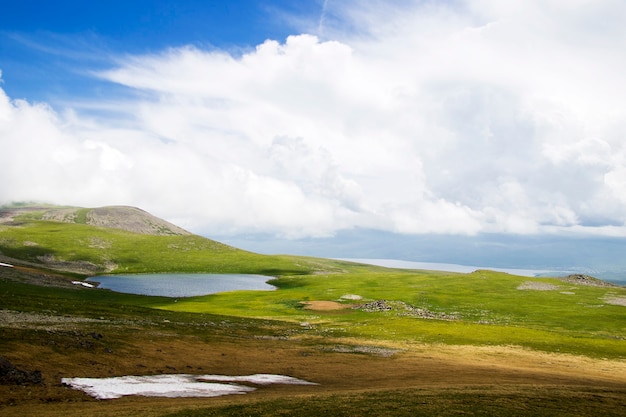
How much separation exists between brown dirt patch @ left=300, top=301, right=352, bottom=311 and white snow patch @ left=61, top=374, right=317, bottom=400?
75.7m

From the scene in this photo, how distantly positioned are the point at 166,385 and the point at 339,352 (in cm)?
2852

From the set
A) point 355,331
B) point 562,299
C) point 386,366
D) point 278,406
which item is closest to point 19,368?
point 278,406

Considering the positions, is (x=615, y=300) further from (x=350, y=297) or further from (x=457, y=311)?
(x=350, y=297)

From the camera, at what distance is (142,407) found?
27922 mm

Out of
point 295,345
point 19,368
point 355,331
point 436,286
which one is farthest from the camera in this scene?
point 436,286

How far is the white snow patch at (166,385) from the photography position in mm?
33000

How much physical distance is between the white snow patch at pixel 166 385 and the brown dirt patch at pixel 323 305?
75.7 metres

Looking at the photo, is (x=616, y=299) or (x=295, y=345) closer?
(x=295, y=345)

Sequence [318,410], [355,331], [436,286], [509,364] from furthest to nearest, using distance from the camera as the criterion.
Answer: [436,286] < [355,331] < [509,364] < [318,410]

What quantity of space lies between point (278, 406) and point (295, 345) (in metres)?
36.4

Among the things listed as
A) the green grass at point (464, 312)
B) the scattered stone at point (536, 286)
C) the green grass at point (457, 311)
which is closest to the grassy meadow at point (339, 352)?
the green grass at point (457, 311)

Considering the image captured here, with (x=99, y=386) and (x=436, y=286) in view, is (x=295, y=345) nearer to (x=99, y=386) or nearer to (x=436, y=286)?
(x=99, y=386)

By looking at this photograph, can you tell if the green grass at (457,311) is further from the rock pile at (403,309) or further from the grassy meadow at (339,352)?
the rock pile at (403,309)

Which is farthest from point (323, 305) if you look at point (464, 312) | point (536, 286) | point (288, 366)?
point (536, 286)
